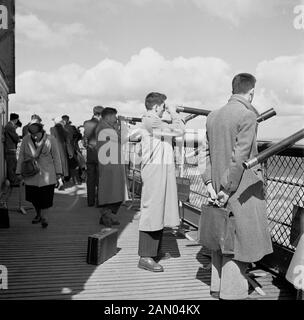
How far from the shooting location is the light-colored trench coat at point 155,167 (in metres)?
4.48

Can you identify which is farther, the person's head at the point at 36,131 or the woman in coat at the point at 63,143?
the woman in coat at the point at 63,143

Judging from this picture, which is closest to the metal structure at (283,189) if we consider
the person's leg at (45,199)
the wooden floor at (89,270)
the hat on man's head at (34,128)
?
the wooden floor at (89,270)

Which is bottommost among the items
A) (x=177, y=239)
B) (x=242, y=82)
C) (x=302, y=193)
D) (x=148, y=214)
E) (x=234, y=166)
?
(x=177, y=239)

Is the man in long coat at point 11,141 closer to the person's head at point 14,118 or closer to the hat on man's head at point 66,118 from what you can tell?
the person's head at point 14,118

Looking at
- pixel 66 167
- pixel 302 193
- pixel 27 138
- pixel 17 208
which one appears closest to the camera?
pixel 302 193

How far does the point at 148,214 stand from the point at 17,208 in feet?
14.9

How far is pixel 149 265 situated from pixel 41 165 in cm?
274

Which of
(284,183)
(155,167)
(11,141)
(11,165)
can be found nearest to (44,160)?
(155,167)

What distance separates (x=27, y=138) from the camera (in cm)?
660

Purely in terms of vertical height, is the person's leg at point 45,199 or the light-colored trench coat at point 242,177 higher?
the light-colored trench coat at point 242,177

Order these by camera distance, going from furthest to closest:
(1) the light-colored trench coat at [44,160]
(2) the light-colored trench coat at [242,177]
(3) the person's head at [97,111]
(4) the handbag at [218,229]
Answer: (3) the person's head at [97,111] < (1) the light-colored trench coat at [44,160] < (4) the handbag at [218,229] < (2) the light-colored trench coat at [242,177]
